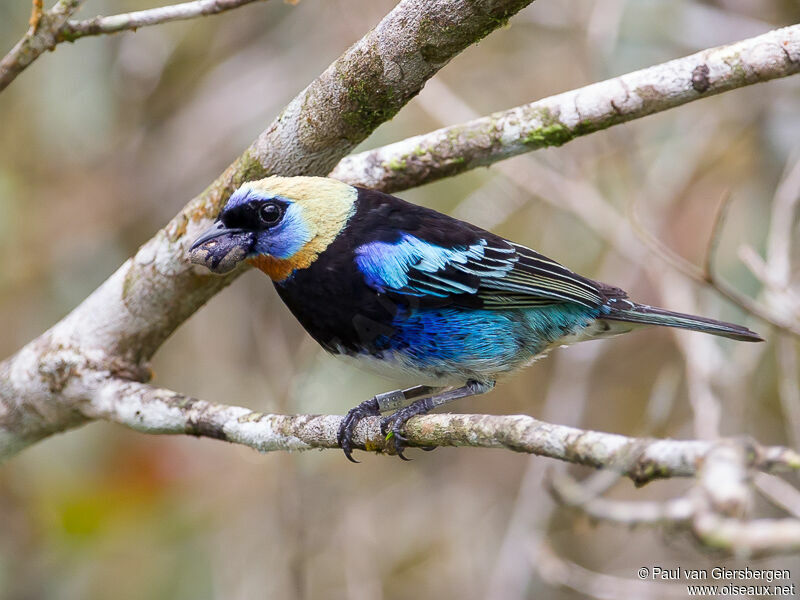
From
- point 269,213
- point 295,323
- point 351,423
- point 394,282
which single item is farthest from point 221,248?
point 295,323

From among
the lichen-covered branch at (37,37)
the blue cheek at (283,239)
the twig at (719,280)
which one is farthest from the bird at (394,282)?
the lichen-covered branch at (37,37)

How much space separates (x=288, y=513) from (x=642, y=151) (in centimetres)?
350

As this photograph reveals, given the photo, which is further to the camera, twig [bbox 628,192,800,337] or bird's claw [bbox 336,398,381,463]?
twig [bbox 628,192,800,337]

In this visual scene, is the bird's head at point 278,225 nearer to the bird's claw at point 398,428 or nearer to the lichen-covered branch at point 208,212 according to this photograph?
the lichen-covered branch at point 208,212

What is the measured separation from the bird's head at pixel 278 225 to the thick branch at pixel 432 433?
56cm

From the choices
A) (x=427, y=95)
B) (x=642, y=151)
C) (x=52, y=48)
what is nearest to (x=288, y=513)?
(x=427, y=95)

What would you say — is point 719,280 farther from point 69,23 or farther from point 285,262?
point 69,23

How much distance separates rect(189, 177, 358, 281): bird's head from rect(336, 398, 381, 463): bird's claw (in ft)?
1.90

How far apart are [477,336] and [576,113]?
886 mm

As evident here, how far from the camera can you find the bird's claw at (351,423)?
3.07m

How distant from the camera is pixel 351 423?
3.31m

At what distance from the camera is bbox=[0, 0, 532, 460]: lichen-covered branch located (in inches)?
108

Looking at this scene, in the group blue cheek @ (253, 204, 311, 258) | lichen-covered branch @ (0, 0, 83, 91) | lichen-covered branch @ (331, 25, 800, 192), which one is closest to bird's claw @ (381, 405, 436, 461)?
blue cheek @ (253, 204, 311, 258)

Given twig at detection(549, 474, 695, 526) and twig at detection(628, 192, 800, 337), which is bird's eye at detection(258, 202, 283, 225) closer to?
twig at detection(549, 474, 695, 526)
